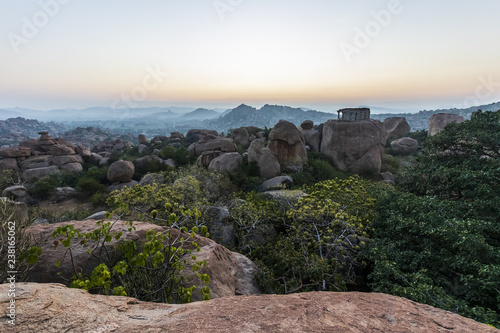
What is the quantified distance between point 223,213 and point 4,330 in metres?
6.97

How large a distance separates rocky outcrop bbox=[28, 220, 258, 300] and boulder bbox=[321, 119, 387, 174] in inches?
585

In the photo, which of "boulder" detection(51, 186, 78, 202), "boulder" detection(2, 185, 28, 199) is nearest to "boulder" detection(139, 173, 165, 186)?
"boulder" detection(51, 186, 78, 202)

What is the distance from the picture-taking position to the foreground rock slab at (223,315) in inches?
78.9

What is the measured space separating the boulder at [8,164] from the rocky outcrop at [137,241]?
25606mm

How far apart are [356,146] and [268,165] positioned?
7452 millimetres

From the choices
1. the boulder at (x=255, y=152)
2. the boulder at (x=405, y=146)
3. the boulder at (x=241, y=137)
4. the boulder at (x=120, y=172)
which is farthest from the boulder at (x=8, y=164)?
the boulder at (x=405, y=146)

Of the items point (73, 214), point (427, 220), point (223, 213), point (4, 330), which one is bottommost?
point (73, 214)

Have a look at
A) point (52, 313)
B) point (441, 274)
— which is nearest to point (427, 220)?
point (441, 274)

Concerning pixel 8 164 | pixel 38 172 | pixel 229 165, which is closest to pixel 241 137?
pixel 229 165

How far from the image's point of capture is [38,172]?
21.3 meters

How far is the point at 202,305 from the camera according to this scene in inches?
101

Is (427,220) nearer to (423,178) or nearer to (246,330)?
(423,178)

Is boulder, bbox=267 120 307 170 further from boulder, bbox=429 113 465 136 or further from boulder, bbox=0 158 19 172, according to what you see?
boulder, bbox=0 158 19 172

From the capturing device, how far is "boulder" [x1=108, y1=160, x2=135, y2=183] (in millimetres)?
18219
